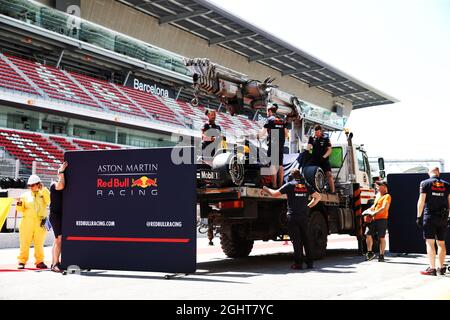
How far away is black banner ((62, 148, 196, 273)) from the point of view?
830cm

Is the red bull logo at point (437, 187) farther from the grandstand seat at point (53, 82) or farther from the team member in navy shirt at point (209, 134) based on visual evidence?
the grandstand seat at point (53, 82)

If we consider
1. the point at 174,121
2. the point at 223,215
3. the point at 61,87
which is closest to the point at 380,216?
the point at 223,215

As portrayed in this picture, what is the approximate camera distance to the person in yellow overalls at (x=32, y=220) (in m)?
10.1

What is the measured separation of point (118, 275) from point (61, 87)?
27539 millimetres

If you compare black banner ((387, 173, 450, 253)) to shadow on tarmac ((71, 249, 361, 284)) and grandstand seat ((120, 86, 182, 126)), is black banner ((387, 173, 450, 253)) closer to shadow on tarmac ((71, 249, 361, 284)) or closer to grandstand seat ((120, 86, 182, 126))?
shadow on tarmac ((71, 249, 361, 284))

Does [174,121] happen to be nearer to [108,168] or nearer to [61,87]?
[61,87]

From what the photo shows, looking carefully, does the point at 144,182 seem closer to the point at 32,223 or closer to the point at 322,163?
the point at 32,223

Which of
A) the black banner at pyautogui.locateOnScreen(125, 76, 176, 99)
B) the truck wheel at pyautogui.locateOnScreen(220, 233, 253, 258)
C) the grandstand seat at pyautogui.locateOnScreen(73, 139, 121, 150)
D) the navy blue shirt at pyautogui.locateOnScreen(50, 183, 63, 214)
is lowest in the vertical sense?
the truck wheel at pyautogui.locateOnScreen(220, 233, 253, 258)

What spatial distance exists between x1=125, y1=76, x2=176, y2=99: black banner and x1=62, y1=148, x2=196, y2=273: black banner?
32835mm

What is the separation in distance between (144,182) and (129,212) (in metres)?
0.53

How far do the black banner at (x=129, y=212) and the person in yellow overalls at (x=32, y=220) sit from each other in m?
1.37

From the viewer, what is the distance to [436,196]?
862cm

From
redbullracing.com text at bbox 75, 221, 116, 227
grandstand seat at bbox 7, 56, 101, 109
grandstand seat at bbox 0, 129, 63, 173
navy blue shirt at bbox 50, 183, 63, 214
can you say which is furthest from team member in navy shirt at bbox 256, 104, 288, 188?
grandstand seat at bbox 7, 56, 101, 109

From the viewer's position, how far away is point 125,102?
1506 inches
